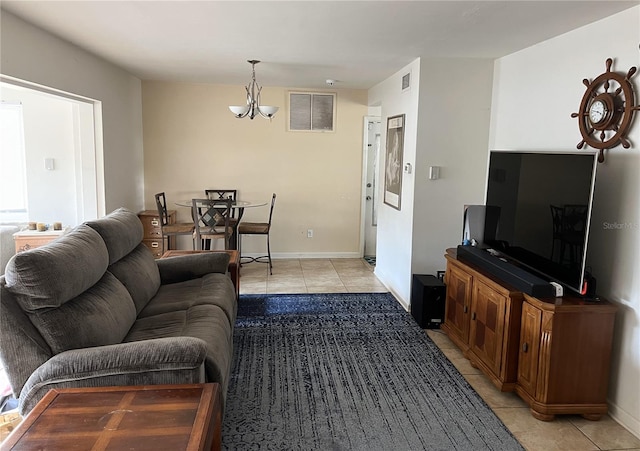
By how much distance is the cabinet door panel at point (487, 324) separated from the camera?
9.91 feet

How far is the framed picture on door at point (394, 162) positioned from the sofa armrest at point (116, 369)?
3296mm

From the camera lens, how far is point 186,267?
3674mm

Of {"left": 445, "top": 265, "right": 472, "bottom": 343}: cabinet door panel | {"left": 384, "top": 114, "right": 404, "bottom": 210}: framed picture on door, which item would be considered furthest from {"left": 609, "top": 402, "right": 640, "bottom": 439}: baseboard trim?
{"left": 384, "top": 114, "right": 404, "bottom": 210}: framed picture on door

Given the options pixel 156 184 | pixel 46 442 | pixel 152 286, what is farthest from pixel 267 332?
pixel 156 184

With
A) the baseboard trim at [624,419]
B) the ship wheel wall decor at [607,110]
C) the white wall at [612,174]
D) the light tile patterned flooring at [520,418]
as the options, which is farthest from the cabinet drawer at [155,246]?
the baseboard trim at [624,419]

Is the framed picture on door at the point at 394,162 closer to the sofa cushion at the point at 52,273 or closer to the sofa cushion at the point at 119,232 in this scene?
the sofa cushion at the point at 119,232

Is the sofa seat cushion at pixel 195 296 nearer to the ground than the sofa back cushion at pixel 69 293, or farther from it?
nearer to the ground

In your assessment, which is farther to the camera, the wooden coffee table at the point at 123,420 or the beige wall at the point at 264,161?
the beige wall at the point at 264,161

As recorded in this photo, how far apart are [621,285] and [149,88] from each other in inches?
223

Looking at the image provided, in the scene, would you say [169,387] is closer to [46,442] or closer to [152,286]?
[46,442]

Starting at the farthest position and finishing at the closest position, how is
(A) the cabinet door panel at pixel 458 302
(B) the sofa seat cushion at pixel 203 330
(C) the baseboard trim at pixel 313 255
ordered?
1. (C) the baseboard trim at pixel 313 255
2. (A) the cabinet door panel at pixel 458 302
3. (B) the sofa seat cushion at pixel 203 330

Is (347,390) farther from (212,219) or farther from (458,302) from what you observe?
(212,219)

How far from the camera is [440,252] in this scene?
4512 millimetres

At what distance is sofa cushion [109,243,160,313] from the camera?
115 inches
